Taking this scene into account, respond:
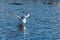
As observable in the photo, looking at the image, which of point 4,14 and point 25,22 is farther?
point 4,14

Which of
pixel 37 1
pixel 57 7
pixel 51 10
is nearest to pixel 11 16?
pixel 51 10

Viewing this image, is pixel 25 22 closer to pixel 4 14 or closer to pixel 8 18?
pixel 8 18

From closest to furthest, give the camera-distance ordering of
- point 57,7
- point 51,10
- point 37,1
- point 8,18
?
point 8,18
point 51,10
point 57,7
point 37,1

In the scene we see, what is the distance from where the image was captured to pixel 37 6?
1431 inches

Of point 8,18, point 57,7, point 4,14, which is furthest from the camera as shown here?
point 57,7

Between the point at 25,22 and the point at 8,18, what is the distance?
313 centimetres

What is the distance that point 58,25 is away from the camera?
89.5 feet

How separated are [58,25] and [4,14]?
20.2 ft

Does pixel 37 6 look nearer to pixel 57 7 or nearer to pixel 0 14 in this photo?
pixel 57 7

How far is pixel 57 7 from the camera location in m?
36.5

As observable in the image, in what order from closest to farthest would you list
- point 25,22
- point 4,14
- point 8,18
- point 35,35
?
point 35,35
point 25,22
point 8,18
point 4,14

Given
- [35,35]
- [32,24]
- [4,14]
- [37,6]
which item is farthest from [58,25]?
[37,6]

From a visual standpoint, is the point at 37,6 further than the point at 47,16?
Yes

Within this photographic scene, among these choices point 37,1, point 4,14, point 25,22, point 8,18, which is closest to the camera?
point 25,22
